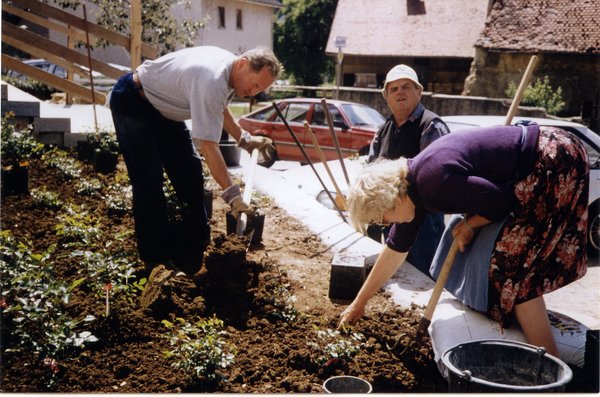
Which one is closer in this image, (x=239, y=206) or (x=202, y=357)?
(x=202, y=357)

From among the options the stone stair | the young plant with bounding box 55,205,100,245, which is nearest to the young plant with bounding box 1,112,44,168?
the stone stair

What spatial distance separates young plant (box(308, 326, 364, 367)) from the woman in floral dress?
0.72 metres

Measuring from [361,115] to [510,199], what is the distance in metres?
8.23

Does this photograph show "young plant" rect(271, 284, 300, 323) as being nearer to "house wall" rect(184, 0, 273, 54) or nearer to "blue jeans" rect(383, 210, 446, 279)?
"blue jeans" rect(383, 210, 446, 279)

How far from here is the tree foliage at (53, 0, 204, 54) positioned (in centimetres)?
1138

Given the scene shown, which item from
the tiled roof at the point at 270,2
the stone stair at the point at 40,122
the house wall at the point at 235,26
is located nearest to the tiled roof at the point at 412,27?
the house wall at the point at 235,26

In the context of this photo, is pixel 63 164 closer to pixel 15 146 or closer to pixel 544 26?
pixel 15 146

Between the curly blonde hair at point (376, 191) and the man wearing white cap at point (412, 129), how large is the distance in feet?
4.80

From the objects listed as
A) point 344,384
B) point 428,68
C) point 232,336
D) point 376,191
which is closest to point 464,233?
point 376,191

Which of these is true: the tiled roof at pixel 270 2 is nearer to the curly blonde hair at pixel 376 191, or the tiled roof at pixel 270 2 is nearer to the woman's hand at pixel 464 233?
the woman's hand at pixel 464 233

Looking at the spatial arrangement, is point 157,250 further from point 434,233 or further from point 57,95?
point 57,95

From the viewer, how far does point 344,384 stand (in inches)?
108

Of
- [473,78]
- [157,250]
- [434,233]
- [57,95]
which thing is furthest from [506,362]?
[473,78]

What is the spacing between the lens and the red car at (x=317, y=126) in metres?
10.5
